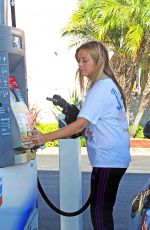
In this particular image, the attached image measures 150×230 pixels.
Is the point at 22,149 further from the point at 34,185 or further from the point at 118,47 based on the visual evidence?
the point at 118,47

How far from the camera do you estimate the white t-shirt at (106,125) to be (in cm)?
392

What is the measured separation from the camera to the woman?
392 centimetres

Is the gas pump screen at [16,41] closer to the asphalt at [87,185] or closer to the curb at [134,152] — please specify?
the asphalt at [87,185]

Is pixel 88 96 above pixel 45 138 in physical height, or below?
A: above

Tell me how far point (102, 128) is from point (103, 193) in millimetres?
501

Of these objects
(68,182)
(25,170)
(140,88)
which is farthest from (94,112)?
(140,88)

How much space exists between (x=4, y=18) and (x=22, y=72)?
1.36ft

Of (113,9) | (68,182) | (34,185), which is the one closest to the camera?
(34,185)

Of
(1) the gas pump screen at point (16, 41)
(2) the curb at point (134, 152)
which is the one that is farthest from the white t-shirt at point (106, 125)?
(2) the curb at point (134, 152)

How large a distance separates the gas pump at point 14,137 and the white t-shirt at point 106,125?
464mm

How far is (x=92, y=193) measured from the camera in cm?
412

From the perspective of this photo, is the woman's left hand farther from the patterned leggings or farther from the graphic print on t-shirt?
the graphic print on t-shirt

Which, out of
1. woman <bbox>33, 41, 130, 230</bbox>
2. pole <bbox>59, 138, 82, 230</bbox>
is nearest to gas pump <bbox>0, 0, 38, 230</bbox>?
woman <bbox>33, 41, 130, 230</bbox>

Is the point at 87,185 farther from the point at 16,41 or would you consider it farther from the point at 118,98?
the point at 16,41
